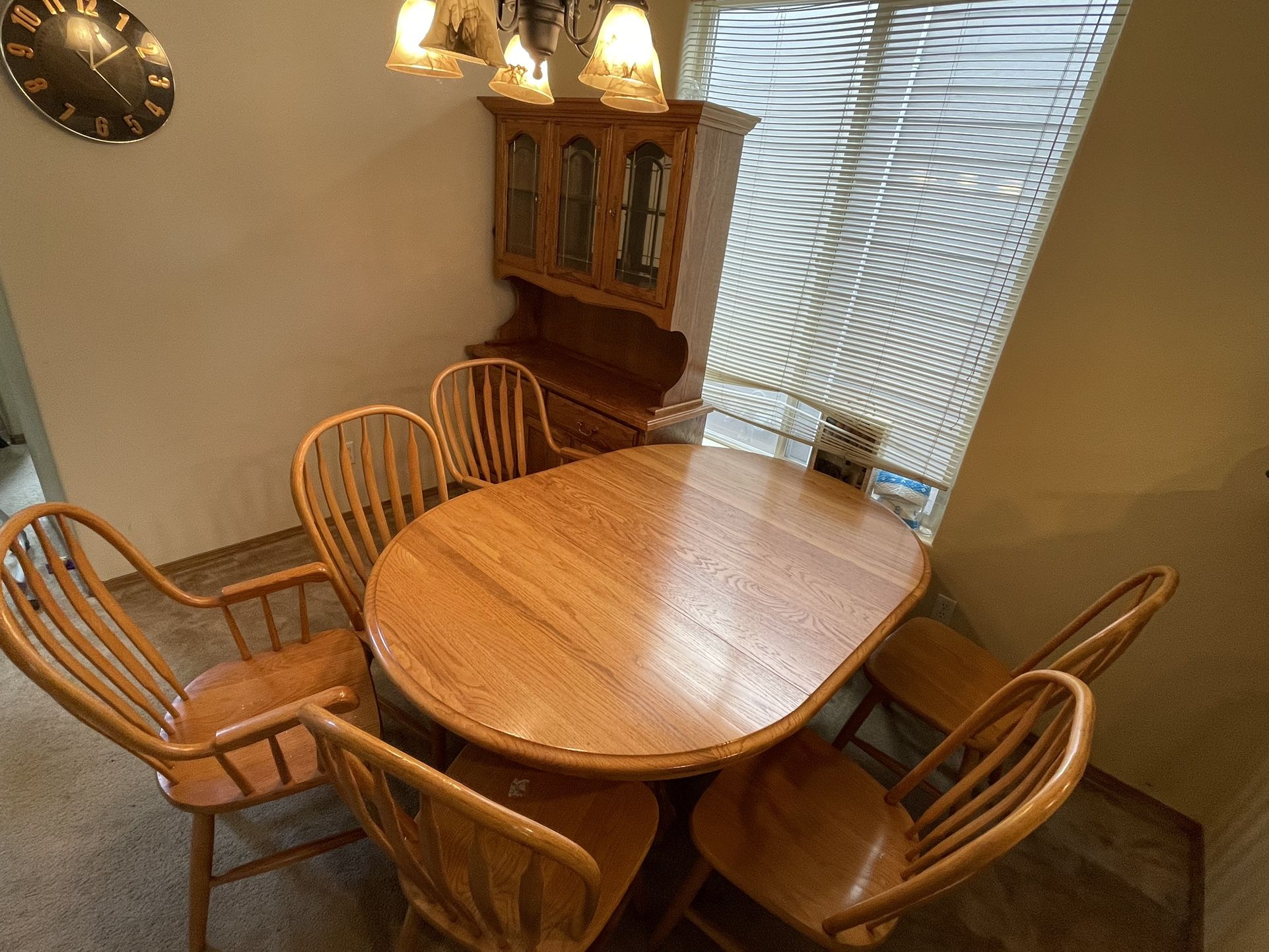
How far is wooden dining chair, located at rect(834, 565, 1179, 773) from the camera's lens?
1186 mm

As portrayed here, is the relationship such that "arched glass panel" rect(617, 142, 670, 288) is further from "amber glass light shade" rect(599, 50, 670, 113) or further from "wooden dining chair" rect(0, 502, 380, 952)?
"wooden dining chair" rect(0, 502, 380, 952)

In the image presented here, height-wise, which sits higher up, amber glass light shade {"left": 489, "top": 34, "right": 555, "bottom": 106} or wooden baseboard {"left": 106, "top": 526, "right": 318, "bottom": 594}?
amber glass light shade {"left": 489, "top": 34, "right": 555, "bottom": 106}

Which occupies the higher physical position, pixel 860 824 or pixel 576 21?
pixel 576 21

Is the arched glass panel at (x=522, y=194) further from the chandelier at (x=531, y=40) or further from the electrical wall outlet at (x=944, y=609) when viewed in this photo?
the electrical wall outlet at (x=944, y=609)

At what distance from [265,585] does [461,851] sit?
0.70 metres

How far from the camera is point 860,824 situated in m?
1.16

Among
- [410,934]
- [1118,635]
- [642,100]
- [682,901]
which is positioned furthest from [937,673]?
[642,100]

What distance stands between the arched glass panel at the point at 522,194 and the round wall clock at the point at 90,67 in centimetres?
113

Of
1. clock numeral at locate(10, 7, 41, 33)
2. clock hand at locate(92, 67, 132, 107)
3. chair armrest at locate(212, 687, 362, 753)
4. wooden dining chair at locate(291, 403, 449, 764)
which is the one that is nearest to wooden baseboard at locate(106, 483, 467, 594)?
wooden dining chair at locate(291, 403, 449, 764)

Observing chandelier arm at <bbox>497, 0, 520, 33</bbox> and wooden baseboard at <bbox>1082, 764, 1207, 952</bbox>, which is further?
wooden baseboard at <bbox>1082, 764, 1207, 952</bbox>

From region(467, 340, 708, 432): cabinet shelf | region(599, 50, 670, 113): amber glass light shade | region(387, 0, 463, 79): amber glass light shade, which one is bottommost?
region(467, 340, 708, 432): cabinet shelf

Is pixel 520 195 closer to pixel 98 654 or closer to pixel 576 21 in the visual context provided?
pixel 576 21

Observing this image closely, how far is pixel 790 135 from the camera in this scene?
88.1 inches

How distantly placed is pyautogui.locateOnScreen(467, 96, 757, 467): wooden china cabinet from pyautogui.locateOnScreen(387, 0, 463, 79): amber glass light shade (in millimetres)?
1024
